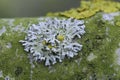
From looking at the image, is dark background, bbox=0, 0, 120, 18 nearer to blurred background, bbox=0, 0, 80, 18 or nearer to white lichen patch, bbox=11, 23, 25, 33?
blurred background, bbox=0, 0, 80, 18

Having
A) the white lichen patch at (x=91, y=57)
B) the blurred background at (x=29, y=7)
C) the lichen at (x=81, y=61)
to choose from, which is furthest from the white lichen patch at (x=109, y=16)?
the blurred background at (x=29, y=7)

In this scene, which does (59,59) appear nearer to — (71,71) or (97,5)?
(71,71)

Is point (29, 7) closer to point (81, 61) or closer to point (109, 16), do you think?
point (109, 16)

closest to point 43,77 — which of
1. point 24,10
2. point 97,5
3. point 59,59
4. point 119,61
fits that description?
point 59,59

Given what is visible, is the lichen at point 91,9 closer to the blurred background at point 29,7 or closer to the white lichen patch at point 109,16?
the white lichen patch at point 109,16

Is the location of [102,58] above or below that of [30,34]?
below

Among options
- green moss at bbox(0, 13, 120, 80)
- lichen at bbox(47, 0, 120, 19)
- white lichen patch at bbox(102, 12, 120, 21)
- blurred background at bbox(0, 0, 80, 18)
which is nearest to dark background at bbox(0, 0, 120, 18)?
blurred background at bbox(0, 0, 80, 18)
